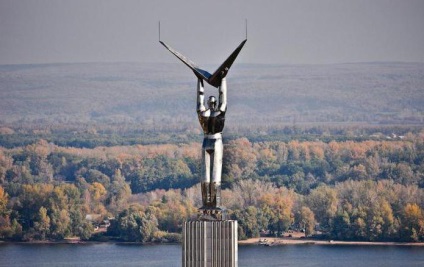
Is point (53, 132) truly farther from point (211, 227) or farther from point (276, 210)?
point (211, 227)

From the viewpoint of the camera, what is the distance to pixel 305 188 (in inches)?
4299

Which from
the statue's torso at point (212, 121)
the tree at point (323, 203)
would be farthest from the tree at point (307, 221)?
the statue's torso at point (212, 121)

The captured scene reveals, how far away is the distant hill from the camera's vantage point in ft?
391

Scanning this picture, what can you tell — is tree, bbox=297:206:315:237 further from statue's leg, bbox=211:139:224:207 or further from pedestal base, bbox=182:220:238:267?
pedestal base, bbox=182:220:238:267

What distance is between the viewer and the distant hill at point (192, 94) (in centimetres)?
11912

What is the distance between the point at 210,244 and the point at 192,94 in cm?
8017

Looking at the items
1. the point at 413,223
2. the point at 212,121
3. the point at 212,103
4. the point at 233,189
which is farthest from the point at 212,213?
the point at 413,223

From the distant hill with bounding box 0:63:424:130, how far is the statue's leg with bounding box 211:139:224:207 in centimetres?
7984

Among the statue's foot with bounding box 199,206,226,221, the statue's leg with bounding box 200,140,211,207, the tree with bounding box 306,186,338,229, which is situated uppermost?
the tree with bounding box 306,186,338,229

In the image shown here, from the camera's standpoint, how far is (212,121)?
37125 mm

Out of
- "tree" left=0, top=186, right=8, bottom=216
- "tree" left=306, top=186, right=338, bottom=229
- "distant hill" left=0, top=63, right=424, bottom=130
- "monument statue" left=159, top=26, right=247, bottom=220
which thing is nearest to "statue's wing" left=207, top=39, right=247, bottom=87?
"monument statue" left=159, top=26, right=247, bottom=220

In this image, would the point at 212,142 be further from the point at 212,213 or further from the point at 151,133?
the point at 151,133

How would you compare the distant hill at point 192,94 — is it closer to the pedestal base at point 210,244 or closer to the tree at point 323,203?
the tree at point 323,203

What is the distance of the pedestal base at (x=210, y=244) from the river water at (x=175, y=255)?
47921 millimetres
